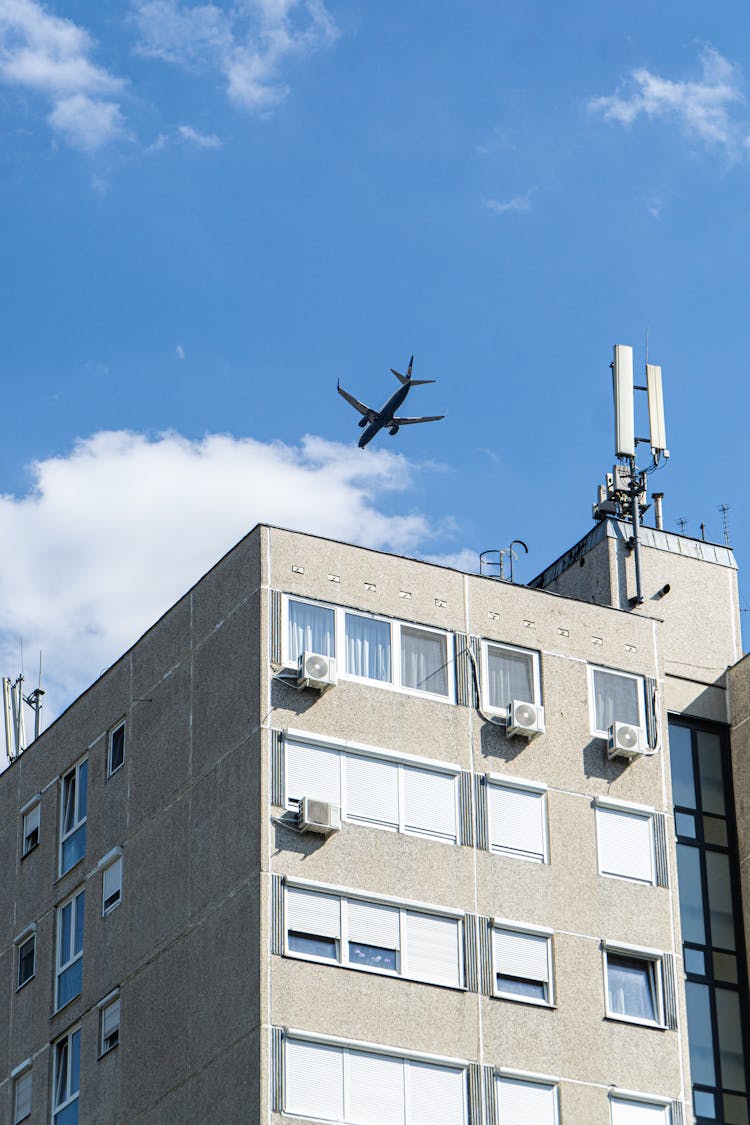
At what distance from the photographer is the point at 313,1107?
41.1 metres

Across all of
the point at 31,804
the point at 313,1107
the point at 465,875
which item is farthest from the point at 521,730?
the point at 31,804

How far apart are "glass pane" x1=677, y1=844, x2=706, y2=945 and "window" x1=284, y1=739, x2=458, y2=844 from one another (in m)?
5.99

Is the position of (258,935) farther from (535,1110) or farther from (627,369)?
(627,369)

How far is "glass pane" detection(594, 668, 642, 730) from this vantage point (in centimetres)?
4822

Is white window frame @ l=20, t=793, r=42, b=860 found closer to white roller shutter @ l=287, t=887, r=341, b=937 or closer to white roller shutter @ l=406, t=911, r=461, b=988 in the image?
white roller shutter @ l=287, t=887, r=341, b=937

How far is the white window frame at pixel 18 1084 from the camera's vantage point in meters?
48.8

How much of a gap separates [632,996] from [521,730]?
223 inches

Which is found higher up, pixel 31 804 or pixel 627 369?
pixel 627 369

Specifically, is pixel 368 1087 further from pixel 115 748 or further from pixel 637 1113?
pixel 115 748

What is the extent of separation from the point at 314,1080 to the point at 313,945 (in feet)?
8.49

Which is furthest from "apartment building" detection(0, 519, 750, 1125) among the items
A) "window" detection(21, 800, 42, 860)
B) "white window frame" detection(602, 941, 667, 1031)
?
"window" detection(21, 800, 42, 860)

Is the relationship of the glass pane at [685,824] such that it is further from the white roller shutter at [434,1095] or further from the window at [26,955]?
the window at [26,955]

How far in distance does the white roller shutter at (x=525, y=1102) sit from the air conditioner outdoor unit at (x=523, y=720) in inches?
280

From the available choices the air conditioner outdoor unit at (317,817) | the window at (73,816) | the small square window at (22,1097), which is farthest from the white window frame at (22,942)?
the air conditioner outdoor unit at (317,817)
